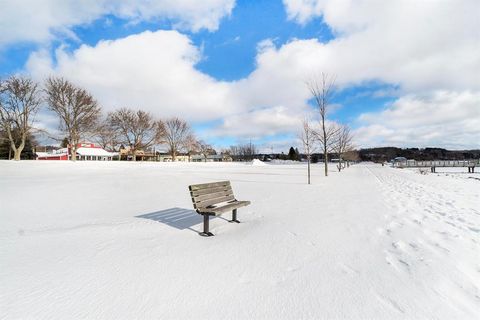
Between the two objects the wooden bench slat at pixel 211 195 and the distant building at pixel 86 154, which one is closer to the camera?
the wooden bench slat at pixel 211 195

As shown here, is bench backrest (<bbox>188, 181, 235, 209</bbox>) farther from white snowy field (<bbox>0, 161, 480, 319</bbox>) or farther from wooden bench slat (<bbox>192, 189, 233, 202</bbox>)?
white snowy field (<bbox>0, 161, 480, 319</bbox>)

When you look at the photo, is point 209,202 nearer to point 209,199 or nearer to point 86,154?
point 209,199

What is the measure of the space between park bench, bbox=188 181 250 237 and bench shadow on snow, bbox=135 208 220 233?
542 mm

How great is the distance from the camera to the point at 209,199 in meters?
5.64

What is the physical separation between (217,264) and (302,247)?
1486 millimetres

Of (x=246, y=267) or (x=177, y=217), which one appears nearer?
(x=246, y=267)

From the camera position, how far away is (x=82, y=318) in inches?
96.6

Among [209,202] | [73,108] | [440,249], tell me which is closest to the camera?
[440,249]

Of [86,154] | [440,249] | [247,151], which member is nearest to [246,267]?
[440,249]

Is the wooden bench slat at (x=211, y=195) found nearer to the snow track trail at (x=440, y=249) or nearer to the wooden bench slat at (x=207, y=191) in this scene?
the wooden bench slat at (x=207, y=191)

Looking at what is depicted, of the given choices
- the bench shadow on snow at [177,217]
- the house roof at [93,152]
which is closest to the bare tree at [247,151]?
the house roof at [93,152]

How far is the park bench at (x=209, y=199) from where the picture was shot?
5.03m

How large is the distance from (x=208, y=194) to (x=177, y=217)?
4.86 ft

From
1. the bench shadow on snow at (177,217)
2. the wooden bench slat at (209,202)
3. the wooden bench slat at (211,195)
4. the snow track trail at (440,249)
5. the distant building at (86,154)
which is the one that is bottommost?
the bench shadow on snow at (177,217)
